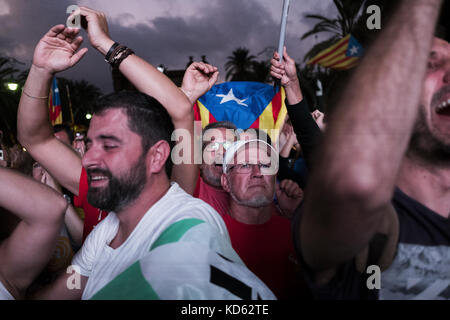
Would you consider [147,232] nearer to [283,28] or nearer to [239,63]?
[283,28]

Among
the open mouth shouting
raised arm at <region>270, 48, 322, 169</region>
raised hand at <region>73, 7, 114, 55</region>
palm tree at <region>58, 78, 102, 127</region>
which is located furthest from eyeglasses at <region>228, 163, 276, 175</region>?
palm tree at <region>58, 78, 102, 127</region>

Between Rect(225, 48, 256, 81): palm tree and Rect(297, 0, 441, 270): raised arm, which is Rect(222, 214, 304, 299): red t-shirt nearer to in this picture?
Rect(297, 0, 441, 270): raised arm

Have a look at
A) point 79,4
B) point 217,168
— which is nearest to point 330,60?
point 217,168

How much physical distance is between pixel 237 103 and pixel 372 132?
442cm

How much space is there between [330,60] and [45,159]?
6380 mm

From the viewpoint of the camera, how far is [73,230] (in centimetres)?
262

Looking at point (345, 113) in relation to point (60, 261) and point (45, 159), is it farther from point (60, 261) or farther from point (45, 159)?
point (60, 261)

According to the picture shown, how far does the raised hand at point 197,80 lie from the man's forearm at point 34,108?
88 cm

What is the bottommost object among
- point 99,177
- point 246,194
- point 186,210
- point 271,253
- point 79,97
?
point 271,253

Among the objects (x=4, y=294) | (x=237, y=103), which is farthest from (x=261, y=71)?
(x=4, y=294)

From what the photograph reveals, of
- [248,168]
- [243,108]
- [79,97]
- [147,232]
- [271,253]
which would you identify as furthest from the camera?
[79,97]

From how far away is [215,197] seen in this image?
2814 mm

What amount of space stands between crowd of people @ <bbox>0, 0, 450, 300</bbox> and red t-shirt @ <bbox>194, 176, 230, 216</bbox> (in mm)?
245

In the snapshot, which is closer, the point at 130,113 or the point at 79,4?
the point at 130,113
